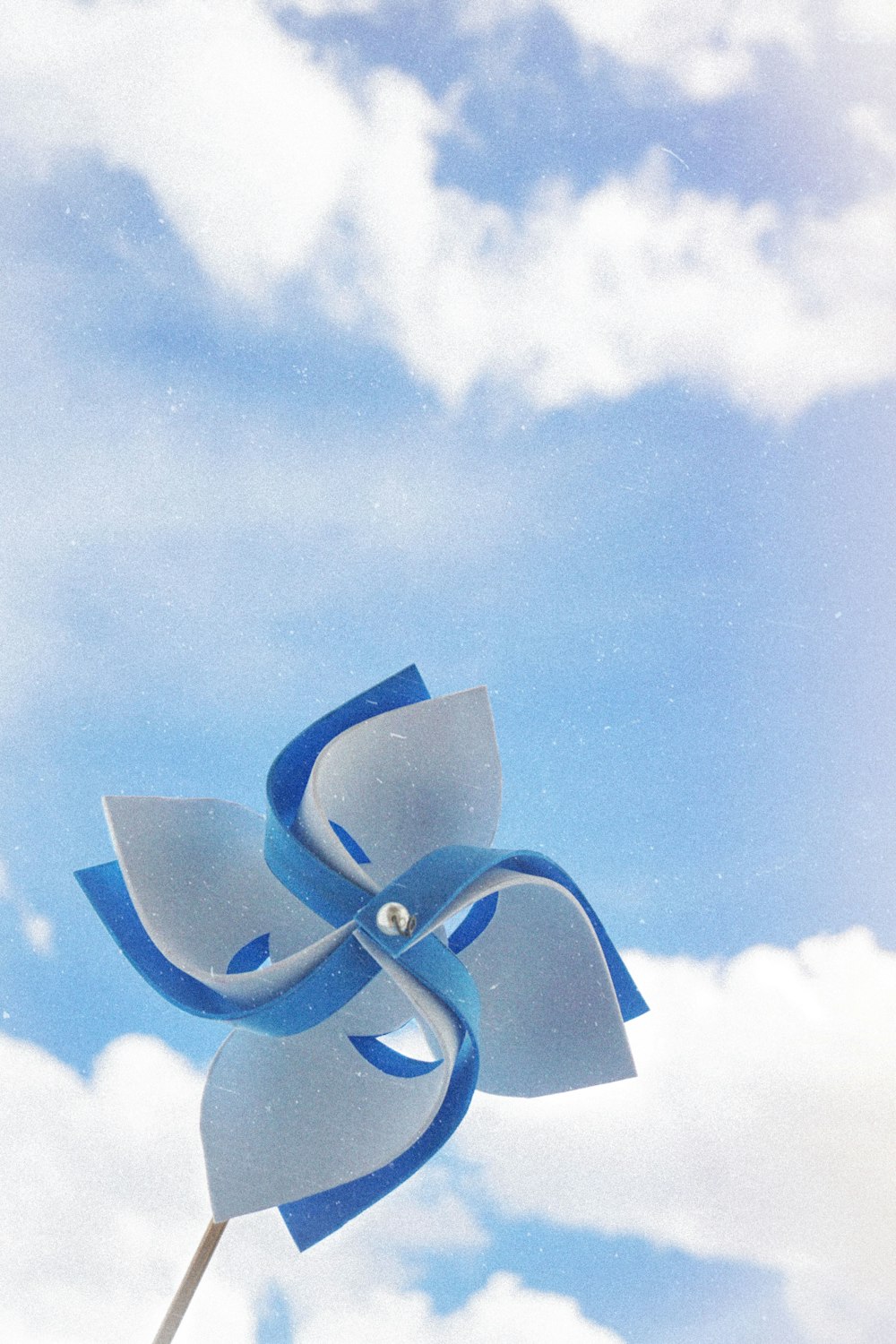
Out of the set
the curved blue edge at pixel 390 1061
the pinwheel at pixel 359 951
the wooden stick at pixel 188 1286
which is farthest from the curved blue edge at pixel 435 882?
the wooden stick at pixel 188 1286

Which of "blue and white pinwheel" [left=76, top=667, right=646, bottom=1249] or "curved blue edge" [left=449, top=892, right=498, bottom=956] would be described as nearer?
"blue and white pinwheel" [left=76, top=667, right=646, bottom=1249]

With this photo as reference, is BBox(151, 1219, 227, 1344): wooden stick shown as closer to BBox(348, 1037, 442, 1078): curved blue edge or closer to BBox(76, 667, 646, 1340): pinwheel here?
BBox(76, 667, 646, 1340): pinwheel

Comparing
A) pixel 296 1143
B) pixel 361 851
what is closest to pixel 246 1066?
pixel 296 1143

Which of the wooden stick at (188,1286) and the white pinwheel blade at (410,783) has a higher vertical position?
the white pinwheel blade at (410,783)

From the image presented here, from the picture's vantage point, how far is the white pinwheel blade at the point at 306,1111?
90cm

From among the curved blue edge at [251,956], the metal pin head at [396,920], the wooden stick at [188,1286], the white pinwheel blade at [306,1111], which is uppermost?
the metal pin head at [396,920]

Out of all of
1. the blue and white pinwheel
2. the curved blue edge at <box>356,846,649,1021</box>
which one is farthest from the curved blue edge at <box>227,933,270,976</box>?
the curved blue edge at <box>356,846,649,1021</box>

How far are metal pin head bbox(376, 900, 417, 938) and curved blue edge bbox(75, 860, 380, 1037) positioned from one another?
0.14 ft

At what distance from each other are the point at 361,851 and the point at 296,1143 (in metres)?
0.21

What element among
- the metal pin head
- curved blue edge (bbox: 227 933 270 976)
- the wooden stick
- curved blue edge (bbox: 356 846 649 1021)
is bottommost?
the wooden stick

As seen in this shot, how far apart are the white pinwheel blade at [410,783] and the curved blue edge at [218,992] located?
0.22 ft

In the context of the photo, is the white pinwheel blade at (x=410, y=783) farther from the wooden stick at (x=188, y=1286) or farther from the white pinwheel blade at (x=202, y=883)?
the wooden stick at (x=188, y=1286)

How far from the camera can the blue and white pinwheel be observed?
900 millimetres

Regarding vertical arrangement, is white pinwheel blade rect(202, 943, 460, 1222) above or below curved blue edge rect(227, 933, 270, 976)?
below
